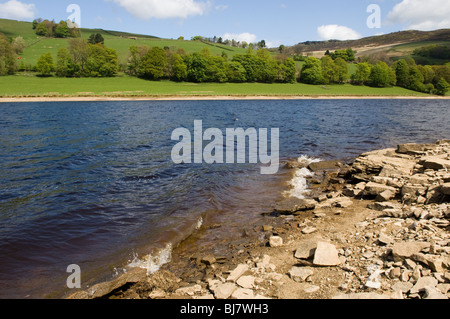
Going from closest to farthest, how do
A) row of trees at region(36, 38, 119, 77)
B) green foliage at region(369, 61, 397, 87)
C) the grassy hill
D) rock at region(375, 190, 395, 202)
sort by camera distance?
rock at region(375, 190, 395, 202), row of trees at region(36, 38, 119, 77), the grassy hill, green foliage at region(369, 61, 397, 87)

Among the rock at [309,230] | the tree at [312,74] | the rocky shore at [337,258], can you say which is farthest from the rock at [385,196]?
the tree at [312,74]

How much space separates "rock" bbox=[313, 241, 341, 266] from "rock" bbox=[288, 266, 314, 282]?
255 millimetres

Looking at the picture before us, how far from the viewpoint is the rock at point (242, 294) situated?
5402 mm

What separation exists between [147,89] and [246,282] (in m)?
81.2

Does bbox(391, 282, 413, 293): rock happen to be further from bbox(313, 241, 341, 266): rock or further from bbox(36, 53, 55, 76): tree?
bbox(36, 53, 55, 76): tree

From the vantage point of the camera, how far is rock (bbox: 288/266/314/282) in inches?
232

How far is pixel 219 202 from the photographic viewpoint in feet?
39.3

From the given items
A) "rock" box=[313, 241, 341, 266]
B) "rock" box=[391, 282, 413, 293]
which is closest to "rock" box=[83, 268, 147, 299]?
"rock" box=[313, 241, 341, 266]

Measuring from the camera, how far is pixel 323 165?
16688mm

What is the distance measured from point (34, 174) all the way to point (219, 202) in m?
9.83
